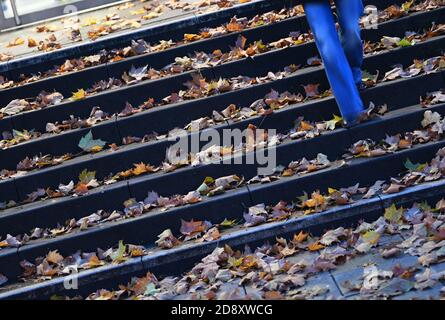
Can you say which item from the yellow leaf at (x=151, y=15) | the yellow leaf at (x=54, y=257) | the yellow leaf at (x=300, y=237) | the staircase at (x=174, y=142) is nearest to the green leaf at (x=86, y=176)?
the staircase at (x=174, y=142)

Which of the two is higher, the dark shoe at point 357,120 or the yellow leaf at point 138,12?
the yellow leaf at point 138,12

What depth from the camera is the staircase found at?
23.5 ft

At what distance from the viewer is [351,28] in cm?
809

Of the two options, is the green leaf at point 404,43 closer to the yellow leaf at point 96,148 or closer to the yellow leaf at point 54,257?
the yellow leaf at point 96,148

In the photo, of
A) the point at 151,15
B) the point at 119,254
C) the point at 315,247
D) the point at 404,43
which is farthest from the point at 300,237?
the point at 151,15

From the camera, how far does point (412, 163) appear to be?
24.9ft

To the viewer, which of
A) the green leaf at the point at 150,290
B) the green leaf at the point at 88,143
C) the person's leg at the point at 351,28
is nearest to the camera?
the green leaf at the point at 150,290

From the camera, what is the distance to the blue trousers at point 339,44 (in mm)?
7875

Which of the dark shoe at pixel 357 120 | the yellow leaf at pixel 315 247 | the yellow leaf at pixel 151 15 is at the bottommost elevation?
the yellow leaf at pixel 315 247

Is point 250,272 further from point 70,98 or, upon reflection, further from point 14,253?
point 70,98

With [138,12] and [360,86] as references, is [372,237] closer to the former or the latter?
[360,86]

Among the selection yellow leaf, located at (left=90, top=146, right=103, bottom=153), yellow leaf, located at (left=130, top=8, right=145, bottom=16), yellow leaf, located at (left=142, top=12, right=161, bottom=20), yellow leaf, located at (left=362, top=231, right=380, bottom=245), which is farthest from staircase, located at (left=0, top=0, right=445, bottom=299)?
yellow leaf, located at (left=130, top=8, right=145, bottom=16)

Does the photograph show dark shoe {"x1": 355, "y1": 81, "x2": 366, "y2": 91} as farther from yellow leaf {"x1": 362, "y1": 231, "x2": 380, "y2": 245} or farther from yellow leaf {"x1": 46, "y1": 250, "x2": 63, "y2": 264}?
yellow leaf {"x1": 46, "y1": 250, "x2": 63, "y2": 264}

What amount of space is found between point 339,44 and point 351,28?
0.24 m
